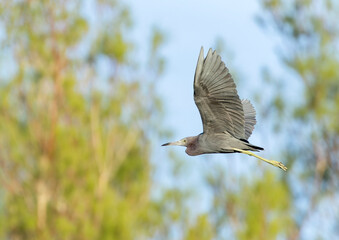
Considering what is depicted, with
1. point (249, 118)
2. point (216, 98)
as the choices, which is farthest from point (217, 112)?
point (249, 118)

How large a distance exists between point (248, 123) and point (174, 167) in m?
15.0

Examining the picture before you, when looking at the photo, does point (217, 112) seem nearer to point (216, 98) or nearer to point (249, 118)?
point (216, 98)

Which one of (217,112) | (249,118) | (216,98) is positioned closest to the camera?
(216,98)

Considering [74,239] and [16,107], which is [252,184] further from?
[16,107]

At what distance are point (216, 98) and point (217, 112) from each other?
0.15 m

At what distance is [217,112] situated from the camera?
5816mm

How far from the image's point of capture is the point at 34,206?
1894 cm

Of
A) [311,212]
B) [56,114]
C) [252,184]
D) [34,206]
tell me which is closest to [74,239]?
[34,206]

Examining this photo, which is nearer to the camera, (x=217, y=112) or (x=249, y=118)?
(x=217, y=112)

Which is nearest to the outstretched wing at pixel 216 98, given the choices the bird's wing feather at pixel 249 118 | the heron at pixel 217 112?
the heron at pixel 217 112

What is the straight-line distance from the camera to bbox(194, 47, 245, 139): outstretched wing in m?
5.53

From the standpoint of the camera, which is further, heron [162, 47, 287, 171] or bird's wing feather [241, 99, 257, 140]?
bird's wing feather [241, 99, 257, 140]

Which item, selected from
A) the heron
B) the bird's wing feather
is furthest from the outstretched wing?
the bird's wing feather

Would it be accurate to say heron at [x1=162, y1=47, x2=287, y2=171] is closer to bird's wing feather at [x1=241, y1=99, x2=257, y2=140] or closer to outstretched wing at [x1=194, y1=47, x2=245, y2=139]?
outstretched wing at [x1=194, y1=47, x2=245, y2=139]
